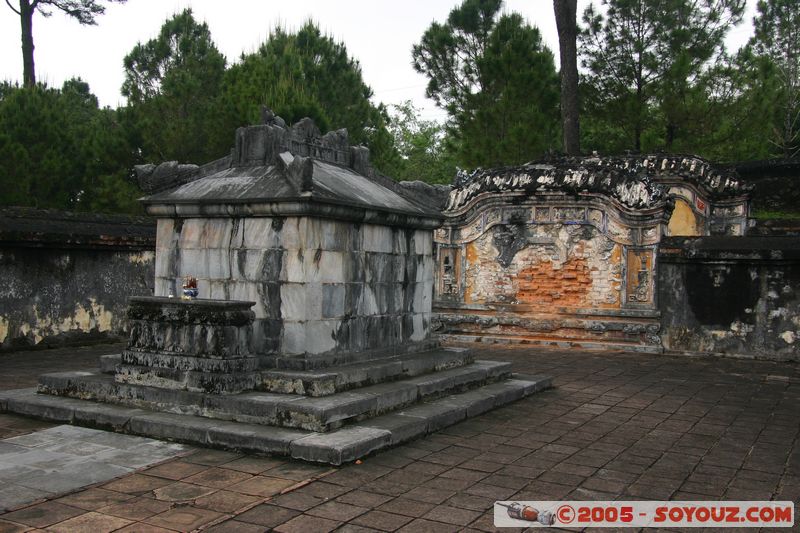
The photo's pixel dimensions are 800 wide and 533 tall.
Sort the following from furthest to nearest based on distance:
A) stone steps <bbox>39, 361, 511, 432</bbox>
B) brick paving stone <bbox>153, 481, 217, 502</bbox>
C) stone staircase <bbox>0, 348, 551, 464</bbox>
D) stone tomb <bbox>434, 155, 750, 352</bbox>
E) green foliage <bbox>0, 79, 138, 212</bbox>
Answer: green foliage <bbox>0, 79, 138, 212</bbox>, stone tomb <bbox>434, 155, 750, 352</bbox>, stone steps <bbox>39, 361, 511, 432</bbox>, stone staircase <bbox>0, 348, 551, 464</bbox>, brick paving stone <bbox>153, 481, 217, 502</bbox>

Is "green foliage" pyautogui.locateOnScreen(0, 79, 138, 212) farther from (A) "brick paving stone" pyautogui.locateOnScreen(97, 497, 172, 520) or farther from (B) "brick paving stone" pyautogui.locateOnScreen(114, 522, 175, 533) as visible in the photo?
(B) "brick paving stone" pyautogui.locateOnScreen(114, 522, 175, 533)

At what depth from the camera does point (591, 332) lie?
1205cm

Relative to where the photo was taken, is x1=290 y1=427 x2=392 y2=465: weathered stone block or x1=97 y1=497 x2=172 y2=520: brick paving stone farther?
x1=290 y1=427 x2=392 y2=465: weathered stone block

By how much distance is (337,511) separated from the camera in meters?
3.88

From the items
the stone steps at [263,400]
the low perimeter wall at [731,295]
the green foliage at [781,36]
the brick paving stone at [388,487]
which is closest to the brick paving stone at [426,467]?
the brick paving stone at [388,487]

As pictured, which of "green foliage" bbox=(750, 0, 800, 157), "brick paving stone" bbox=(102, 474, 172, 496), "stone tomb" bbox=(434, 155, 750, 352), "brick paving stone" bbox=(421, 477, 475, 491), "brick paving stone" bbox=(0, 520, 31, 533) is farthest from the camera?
"green foliage" bbox=(750, 0, 800, 157)

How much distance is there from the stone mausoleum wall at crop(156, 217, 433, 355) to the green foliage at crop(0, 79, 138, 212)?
11.2 metres

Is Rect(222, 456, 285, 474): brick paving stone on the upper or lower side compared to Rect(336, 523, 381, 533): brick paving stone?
upper

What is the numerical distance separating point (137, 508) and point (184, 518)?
0.31m

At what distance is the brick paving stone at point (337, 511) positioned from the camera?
3791 mm

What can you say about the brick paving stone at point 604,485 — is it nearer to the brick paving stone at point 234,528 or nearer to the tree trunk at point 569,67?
the brick paving stone at point 234,528

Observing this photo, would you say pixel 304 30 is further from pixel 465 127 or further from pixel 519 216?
pixel 519 216

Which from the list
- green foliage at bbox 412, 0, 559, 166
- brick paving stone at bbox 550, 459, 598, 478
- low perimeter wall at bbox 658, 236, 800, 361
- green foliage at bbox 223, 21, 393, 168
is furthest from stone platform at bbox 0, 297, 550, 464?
green foliage at bbox 412, 0, 559, 166

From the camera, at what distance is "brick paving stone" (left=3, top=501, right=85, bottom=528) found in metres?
3.61
